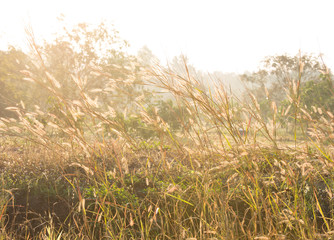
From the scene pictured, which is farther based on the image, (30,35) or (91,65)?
(91,65)

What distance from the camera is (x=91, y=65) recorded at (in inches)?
55.4

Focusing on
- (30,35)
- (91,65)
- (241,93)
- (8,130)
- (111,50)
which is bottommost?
(8,130)

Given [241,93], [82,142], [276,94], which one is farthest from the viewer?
[276,94]

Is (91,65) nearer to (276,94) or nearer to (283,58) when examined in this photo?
(283,58)

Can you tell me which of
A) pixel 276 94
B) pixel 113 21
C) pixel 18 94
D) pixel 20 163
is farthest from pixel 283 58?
pixel 20 163

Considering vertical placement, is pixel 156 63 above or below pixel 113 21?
below

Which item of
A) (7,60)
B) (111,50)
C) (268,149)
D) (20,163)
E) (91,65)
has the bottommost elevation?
(20,163)

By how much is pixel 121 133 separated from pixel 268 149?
0.83 meters

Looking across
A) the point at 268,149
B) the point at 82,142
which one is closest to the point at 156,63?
the point at 82,142

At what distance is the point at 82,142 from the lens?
1380 millimetres

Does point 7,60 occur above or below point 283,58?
below

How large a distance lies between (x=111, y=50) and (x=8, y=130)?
1329 cm

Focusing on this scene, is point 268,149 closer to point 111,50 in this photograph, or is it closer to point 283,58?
point 111,50

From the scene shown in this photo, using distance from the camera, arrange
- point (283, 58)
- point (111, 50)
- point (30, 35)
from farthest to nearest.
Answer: point (283, 58), point (111, 50), point (30, 35)
